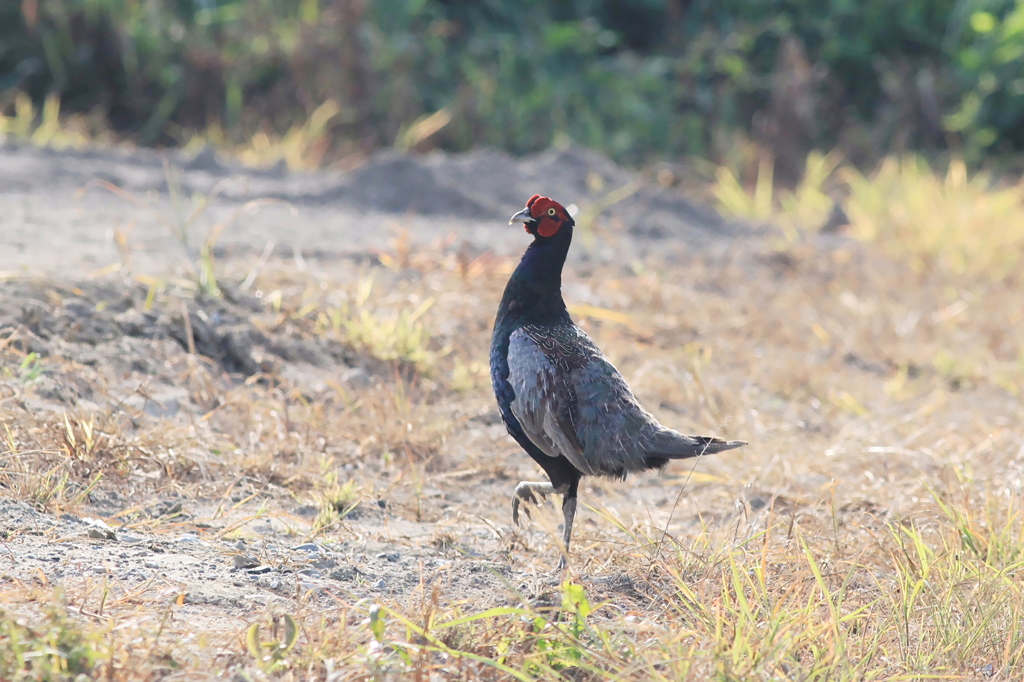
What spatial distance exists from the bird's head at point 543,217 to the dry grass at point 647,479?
78cm

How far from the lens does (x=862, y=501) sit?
3.44 meters

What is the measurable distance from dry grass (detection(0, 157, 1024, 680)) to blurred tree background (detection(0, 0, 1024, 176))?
378cm

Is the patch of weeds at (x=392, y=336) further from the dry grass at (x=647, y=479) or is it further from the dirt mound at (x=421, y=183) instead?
the dirt mound at (x=421, y=183)

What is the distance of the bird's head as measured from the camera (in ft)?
9.44

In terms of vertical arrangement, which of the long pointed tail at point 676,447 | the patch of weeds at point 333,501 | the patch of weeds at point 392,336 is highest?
the long pointed tail at point 676,447

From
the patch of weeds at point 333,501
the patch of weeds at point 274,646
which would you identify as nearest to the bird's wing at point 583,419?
the patch of weeds at point 333,501

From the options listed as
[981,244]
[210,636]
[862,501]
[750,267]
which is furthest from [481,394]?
[981,244]

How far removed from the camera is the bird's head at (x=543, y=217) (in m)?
2.88

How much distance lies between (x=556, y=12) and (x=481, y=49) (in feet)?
4.44

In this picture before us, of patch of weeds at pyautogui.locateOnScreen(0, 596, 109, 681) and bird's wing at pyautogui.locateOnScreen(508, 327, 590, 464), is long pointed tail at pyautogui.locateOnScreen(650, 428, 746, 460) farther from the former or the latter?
patch of weeds at pyautogui.locateOnScreen(0, 596, 109, 681)

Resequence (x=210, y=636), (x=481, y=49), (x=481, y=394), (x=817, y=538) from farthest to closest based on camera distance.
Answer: (x=481, y=49) → (x=481, y=394) → (x=817, y=538) → (x=210, y=636)

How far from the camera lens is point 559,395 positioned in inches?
107

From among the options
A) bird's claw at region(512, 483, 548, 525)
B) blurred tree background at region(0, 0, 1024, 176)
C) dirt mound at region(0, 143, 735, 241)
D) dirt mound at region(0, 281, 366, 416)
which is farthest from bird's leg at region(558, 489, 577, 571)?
blurred tree background at region(0, 0, 1024, 176)

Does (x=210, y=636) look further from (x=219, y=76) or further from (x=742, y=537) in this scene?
(x=219, y=76)
